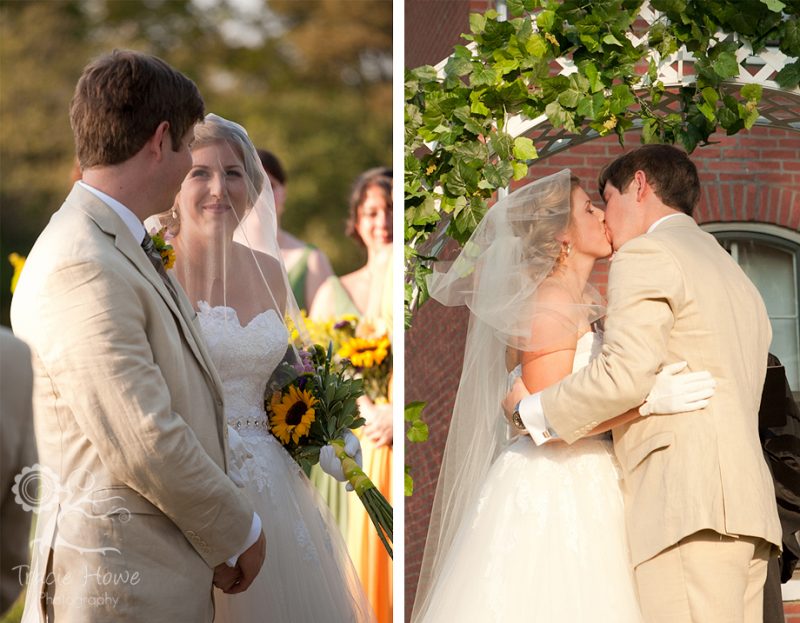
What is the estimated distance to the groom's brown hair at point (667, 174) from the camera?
3.55 metres

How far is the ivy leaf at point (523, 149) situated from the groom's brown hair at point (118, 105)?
5.06ft

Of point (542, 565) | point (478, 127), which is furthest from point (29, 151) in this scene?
point (542, 565)

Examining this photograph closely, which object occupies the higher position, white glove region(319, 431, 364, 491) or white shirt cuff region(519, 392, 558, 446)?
white shirt cuff region(519, 392, 558, 446)

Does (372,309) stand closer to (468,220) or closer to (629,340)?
(468,220)

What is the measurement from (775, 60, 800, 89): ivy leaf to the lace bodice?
1979 mm

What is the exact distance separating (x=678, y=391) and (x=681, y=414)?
0.23ft

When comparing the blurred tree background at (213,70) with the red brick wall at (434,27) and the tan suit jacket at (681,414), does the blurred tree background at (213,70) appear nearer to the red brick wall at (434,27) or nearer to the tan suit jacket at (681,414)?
the red brick wall at (434,27)

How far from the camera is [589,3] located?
380 cm

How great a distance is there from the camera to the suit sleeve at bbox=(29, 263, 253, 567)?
240 cm

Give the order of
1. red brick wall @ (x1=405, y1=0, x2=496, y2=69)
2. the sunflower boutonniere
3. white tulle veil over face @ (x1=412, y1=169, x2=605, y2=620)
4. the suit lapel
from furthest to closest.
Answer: red brick wall @ (x1=405, y1=0, x2=496, y2=69) < white tulle veil over face @ (x1=412, y1=169, x2=605, y2=620) < the sunflower boutonniere < the suit lapel

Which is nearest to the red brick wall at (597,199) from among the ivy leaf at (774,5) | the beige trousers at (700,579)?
the ivy leaf at (774,5)

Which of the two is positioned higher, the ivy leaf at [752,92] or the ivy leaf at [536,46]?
the ivy leaf at [536,46]

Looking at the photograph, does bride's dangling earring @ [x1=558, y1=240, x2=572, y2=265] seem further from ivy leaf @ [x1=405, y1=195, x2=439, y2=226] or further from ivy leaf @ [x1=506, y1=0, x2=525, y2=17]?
ivy leaf @ [x1=506, y1=0, x2=525, y2=17]

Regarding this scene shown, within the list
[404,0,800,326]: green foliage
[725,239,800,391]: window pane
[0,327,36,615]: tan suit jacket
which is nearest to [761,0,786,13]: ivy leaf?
[404,0,800,326]: green foliage
